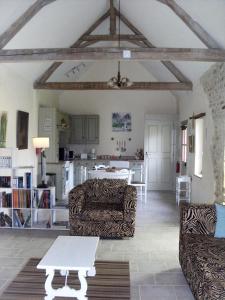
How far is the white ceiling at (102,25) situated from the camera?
185 inches

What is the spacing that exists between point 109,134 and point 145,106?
4.58ft

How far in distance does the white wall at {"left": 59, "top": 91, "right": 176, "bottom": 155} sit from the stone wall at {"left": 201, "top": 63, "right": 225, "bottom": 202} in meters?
4.23

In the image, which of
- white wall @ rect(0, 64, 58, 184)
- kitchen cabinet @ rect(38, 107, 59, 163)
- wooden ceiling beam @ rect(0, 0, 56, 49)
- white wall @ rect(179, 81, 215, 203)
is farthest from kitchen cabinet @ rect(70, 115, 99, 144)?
wooden ceiling beam @ rect(0, 0, 56, 49)

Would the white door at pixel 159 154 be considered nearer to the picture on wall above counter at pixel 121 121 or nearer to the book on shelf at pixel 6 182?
the picture on wall above counter at pixel 121 121

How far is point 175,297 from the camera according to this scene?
3.18 meters

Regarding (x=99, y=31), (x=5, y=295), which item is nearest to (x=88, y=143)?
(x=99, y=31)

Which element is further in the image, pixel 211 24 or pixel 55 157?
pixel 55 157

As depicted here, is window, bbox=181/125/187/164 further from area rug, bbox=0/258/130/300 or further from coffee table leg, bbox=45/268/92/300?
coffee table leg, bbox=45/268/92/300

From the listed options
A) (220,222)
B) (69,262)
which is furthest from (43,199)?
(220,222)

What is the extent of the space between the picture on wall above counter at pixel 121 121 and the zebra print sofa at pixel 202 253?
655 centimetres

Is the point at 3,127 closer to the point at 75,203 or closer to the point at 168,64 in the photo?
the point at 75,203

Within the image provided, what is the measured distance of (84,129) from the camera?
992 centimetres

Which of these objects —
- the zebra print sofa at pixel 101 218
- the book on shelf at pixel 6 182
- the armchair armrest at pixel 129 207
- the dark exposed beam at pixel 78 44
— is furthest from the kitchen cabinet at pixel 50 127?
the armchair armrest at pixel 129 207

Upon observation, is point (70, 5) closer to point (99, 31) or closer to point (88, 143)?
point (99, 31)
